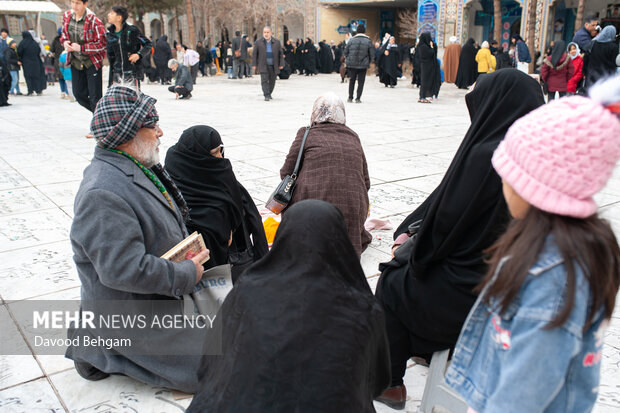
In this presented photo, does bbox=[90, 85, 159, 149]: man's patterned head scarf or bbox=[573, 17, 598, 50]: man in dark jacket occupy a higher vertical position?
bbox=[573, 17, 598, 50]: man in dark jacket

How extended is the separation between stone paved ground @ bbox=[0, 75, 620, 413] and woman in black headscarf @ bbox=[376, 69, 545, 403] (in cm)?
47

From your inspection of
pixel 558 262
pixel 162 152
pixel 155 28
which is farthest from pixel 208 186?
pixel 155 28

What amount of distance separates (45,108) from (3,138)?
4.24 meters

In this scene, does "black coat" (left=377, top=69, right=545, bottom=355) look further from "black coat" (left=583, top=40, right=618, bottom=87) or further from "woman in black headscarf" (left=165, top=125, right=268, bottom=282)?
"black coat" (left=583, top=40, right=618, bottom=87)

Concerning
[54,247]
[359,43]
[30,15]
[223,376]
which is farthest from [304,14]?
[223,376]

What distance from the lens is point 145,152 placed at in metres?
2.50

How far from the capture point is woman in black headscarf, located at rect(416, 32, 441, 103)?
A: 1340 centimetres

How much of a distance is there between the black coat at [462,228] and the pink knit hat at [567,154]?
707 millimetres

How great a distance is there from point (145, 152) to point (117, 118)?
214 mm

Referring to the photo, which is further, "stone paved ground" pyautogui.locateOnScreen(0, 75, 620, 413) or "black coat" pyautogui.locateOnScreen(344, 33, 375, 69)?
"black coat" pyautogui.locateOnScreen(344, 33, 375, 69)

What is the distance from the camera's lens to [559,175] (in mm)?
1251

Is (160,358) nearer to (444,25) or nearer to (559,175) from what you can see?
(559,175)

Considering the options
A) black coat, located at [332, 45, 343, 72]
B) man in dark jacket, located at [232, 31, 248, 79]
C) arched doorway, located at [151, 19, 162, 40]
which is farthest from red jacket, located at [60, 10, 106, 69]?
arched doorway, located at [151, 19, 162, 40]

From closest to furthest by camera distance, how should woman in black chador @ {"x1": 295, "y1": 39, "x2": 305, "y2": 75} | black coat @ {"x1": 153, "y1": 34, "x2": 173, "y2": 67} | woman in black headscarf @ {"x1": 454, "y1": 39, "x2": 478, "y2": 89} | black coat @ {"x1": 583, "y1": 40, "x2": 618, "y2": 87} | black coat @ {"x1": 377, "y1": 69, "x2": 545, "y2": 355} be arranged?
black coat @ {"x1": 377, "y1": 69, "x2": 545, "y2": 355}
black coat @ {"x1": 583, "y1": 40, "x2": 618, "y2": 87}
woman in black headscarf @ {"x1": 454, "y1": 39, "x2": 478, "y2": 89}
black coat @ {"x1": 153, "y1": 34, "x2": 173, "y2": 67}
woman in black chador @ {"x1": 295, "y1": 39, "x2": 305, "y2": 75}
